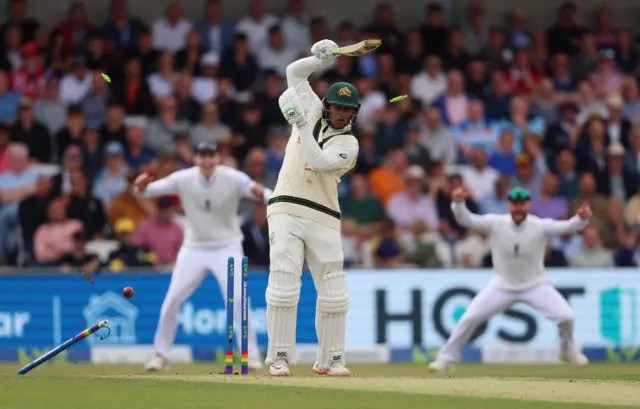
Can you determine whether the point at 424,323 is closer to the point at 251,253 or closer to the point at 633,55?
the point at 251,253

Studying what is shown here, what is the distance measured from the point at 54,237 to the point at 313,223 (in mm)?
7209

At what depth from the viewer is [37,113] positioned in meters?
21.7

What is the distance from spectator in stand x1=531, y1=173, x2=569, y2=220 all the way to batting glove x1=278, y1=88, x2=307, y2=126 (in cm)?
918

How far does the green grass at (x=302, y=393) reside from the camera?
1072 centimetres

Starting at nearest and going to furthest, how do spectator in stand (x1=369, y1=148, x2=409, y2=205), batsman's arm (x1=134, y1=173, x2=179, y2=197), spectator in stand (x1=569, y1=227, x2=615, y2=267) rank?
batsman's arm (x1=134, y1=173, x2=179, y2=197) < spectator in stand (x1=569, y1=227, x2=615, y2=267) < spectator in stand (x1=369, y1=148, x2=409, y2=205)

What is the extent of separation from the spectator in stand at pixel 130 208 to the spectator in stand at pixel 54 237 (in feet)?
2.48

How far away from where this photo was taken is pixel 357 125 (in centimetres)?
2228

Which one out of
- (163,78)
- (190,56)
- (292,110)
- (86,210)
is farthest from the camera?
(190,56)

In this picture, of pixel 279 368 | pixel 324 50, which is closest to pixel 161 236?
pixel 279 368

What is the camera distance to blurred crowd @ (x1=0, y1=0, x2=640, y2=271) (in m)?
19.9

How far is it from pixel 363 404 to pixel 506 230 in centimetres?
682

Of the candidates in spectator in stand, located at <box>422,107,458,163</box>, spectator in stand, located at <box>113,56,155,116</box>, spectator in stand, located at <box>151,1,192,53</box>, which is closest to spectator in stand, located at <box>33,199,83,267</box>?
spectator in stand, located at <box>113,56,155,116</box>

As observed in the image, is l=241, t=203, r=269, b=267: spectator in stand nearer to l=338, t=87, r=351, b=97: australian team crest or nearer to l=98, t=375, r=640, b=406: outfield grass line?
→ l=98, t=375, r=640, b=406: outfield grass line

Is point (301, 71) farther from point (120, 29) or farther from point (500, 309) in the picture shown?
point (120, 29)
